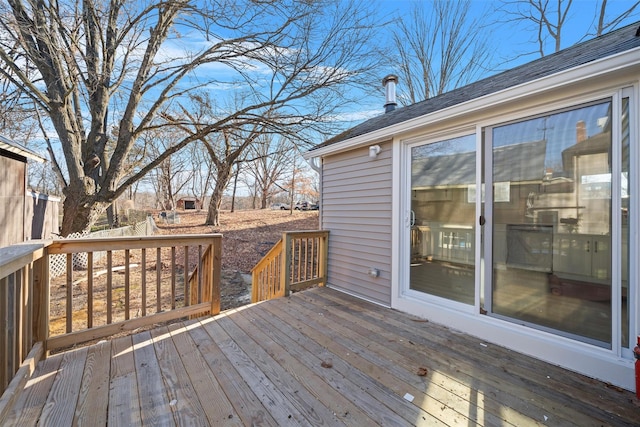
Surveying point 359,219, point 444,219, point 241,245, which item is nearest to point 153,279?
point 241,245

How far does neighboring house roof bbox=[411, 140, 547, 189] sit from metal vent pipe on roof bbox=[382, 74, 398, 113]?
9.13 ft

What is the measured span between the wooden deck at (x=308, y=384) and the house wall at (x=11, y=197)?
377 cm

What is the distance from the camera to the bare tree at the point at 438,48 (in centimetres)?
916

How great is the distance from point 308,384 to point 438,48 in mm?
11540

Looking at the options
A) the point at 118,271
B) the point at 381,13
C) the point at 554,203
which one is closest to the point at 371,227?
the point at 554,203

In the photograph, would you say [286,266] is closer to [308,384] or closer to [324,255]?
[324,255]

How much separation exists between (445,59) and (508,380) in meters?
10.9

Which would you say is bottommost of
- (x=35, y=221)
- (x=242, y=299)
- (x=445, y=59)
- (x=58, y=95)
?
(x=242, y=299)

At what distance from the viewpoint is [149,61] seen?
6422mm

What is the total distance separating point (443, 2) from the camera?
9.16 meters

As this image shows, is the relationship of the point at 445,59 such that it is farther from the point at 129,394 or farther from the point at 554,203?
the point at 129,394

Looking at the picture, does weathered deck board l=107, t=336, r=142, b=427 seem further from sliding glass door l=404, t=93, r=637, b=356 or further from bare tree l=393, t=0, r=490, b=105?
bare tree l=393, t=0, r=490, b=105

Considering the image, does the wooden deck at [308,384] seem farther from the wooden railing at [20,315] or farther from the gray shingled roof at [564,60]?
the gray shingled roof at [564,60]

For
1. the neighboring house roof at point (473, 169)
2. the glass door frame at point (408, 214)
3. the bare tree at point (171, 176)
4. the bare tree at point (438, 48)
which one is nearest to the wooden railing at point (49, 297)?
the glass door frame at point (408, 214)
